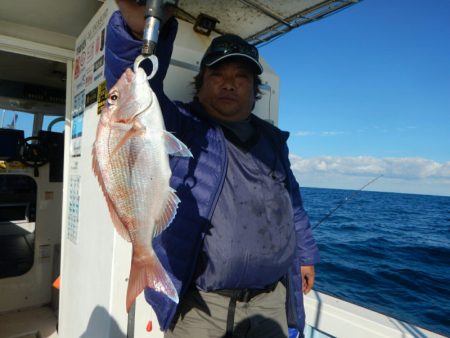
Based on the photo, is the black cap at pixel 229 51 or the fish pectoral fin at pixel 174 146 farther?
the black cap at pixel 229 51

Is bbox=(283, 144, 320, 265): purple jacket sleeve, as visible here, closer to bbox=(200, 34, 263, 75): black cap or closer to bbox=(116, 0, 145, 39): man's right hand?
bbox=(200, 34, 263, 75): black cap

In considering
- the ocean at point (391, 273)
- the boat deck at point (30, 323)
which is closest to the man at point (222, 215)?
the ocean at point (391, 273)

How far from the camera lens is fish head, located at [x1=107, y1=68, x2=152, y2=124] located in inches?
50.0

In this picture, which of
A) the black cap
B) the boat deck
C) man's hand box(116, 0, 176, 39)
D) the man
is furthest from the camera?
the boat deck

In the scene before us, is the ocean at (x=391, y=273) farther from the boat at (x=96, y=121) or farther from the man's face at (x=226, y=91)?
the man's face at (x=226, y=91)

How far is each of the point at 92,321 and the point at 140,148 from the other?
166 cm

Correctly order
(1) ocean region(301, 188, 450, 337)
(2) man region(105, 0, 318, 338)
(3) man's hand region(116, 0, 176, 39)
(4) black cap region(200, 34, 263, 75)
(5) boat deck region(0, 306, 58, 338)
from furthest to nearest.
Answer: (1) ocean region(301, 188, 450, 337) → (5) boat deck region(0, 306, 58, 338) → (4) black cap region(200, 34, 263, 75) → (2) man region(105, 0, 318, 338) → (3) man's hand region(116, 0, 176, 39)

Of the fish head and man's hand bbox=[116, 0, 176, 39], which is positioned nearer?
the fish head

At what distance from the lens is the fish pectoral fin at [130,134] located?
1.30m

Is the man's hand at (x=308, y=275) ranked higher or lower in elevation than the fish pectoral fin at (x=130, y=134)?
lower

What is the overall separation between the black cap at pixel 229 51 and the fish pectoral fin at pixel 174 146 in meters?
1.01

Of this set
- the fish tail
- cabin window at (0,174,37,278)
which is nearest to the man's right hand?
the fish tail

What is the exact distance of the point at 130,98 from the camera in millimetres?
1285

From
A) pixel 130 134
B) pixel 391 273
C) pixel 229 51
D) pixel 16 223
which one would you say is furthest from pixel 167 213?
pixel 391 273
